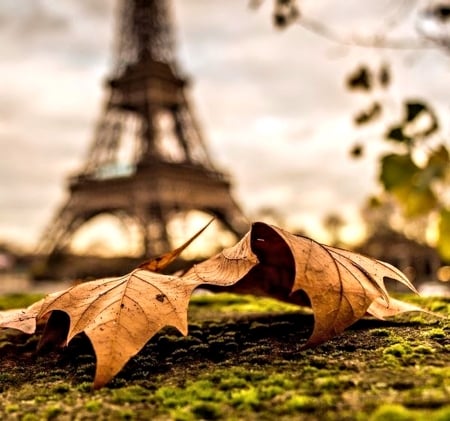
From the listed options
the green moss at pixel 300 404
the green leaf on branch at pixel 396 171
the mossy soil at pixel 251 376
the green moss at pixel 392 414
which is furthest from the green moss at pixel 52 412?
the green leaf on branch at pixel 396 171

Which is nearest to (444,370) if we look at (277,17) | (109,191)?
(277,17)

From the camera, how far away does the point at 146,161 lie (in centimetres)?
2331

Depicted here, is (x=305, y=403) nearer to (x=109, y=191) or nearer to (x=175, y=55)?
(x=109, y=191)

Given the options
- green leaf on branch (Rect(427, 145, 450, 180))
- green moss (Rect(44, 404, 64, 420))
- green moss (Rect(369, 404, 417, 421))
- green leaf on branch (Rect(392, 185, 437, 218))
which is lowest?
green moss (Rect(369, 404, 417, 421))

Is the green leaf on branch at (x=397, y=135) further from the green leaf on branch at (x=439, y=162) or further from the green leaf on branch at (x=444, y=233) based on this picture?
the green leaf on branch at (x=444, y=233)

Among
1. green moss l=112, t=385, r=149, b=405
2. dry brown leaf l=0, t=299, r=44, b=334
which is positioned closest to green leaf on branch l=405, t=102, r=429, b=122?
green moss l=112, t=385, r=149, b=405

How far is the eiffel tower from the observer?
898 inches

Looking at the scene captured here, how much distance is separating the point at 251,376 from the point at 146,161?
2251cm

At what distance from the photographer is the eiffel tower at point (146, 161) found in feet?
74.8

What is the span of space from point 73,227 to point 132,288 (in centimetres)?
2317

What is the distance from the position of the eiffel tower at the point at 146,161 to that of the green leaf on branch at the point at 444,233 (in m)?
21.0

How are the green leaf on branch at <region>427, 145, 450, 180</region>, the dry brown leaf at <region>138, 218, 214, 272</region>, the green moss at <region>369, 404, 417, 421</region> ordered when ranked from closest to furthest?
the green leaf on branch at <region>427, 145, 450, 180</region>
the green moss at <region>369, 404, 417, 421</region>
the dry brown leaf at <region>138, 218, 214, 272</region>

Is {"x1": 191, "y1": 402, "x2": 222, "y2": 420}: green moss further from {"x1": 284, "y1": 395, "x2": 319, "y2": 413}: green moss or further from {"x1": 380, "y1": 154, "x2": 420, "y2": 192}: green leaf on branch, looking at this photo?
{"x1": 380, "y1": 154, "x2": 420, "y2": 192}: green leaf on branch

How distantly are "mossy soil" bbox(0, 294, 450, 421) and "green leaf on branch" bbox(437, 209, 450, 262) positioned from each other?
7.6 inches
